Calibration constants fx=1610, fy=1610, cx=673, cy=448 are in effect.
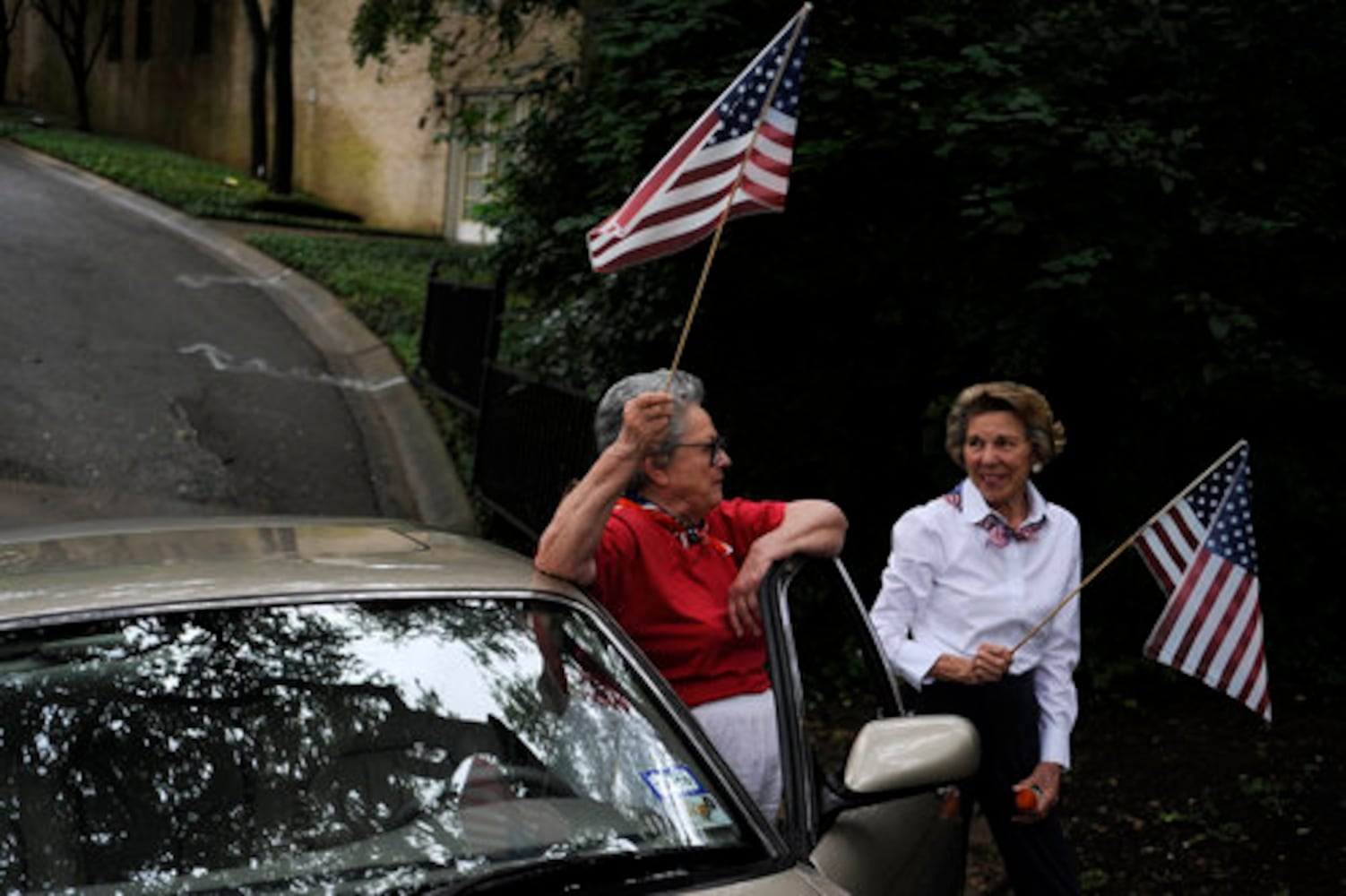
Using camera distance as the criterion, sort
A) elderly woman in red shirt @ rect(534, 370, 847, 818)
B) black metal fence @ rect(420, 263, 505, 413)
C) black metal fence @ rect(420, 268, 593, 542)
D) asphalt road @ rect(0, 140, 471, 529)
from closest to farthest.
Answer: elderly woman in red shirt @ rect(534, 370, 847, 818), black metal fence @ rect(420, 268, 593, 542), asphalt road @ rect(0, 140, 471, 529), black metal fence @ rect(420, 263, 505, 413)

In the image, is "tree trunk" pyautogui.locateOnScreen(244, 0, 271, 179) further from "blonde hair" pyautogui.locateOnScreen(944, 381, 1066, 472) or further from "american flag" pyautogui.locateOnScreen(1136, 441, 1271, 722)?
"american flag" pyautogui.locateOnScreen(1136, 441, 1271, 722)

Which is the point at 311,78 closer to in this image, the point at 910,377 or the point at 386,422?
the point at 386,422

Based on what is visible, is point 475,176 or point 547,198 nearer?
point 547,198

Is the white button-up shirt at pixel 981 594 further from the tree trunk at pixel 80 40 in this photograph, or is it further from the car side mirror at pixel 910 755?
the tree trunk at pixel 80 40

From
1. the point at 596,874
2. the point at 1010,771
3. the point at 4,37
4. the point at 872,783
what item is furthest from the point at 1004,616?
the point at 4,37

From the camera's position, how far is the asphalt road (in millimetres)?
10758

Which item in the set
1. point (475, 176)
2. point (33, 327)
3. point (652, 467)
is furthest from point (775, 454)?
point (475, 176)

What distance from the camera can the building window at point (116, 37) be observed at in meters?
36.5

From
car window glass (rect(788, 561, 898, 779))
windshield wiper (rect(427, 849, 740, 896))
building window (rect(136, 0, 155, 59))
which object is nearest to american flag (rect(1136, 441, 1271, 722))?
windshield wiper (rect(427, 849, 740, 896))

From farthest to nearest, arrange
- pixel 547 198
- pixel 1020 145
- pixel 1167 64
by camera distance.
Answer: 1. pixel 547 198
2. pixel 1167 64
3. pixel 1020 145

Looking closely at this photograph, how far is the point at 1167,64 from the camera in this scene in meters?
7.27

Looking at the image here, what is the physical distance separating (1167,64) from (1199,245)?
86 cm

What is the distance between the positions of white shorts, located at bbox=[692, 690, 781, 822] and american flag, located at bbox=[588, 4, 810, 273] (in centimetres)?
159

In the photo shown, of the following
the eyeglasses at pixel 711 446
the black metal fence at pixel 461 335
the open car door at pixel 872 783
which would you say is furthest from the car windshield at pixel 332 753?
the black metal fence at pixel 461 335
